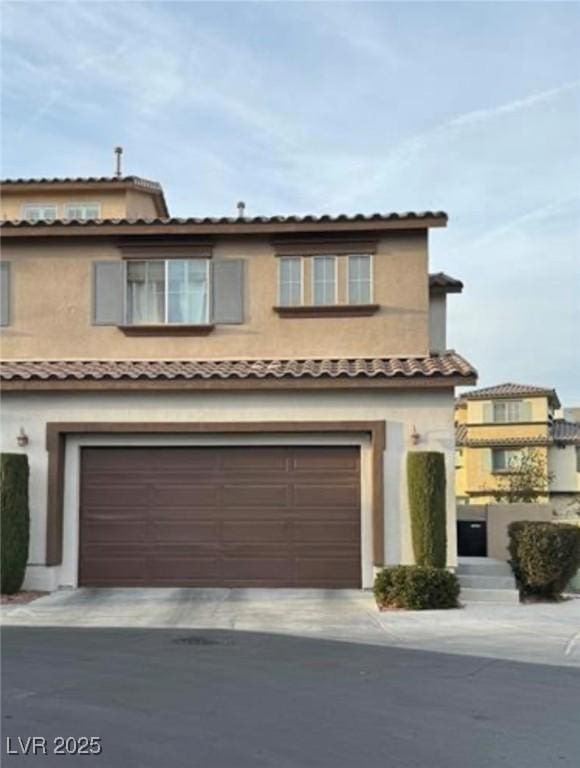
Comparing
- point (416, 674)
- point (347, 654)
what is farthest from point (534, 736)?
point (347, 654)

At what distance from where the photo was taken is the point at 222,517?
14.7 m

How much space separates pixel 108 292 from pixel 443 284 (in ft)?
21.7

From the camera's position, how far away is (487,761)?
5.74m

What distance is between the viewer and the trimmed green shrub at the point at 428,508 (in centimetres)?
1380

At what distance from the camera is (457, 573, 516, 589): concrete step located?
13.8m

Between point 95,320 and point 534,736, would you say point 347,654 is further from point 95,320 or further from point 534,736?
point 95,320

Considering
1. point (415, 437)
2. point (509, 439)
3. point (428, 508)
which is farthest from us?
point (509, 439)

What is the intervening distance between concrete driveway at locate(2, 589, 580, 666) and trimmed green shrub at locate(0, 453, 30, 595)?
612 millimetres

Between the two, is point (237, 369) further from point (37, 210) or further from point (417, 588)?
point (37, 210)

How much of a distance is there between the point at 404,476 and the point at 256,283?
16.0 feet

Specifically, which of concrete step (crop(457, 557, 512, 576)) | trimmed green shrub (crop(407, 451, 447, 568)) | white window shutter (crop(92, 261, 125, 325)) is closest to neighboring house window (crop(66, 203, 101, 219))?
white window shutter (crop(92, 261, 125, 325))

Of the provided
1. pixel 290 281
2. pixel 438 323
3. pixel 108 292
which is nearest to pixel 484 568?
pixel 438 323

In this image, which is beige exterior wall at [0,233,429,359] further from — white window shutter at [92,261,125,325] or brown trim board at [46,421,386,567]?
brown trim board at [46,421,386,567]

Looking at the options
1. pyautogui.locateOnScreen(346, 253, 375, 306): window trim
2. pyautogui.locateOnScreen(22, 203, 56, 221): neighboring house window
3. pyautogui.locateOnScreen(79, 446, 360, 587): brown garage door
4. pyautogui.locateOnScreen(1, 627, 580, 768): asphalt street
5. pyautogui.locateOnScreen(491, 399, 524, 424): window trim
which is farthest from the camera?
pyautogui.locateOnScreen(491, 399, 524, 424): window trim
